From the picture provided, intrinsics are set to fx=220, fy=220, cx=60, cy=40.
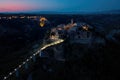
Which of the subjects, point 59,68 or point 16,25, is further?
point 16,25

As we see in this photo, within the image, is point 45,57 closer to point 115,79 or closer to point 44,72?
point 44,72

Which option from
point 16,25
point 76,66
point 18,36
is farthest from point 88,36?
point 16,25

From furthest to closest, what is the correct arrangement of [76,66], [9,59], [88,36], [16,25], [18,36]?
1. [16,25]
2. [18,36]
3. [9,59]
4. [88,36]
5. [76,66]

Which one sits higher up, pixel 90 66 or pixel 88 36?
pixel 88 36

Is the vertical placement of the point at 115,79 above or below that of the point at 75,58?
below

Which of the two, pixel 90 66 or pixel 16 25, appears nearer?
pixel 90 66

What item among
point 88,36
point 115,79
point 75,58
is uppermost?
point 88,36

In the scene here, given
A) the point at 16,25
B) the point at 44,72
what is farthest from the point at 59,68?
the point at 16,25

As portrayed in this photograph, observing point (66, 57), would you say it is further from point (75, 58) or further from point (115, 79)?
point (115, 79)

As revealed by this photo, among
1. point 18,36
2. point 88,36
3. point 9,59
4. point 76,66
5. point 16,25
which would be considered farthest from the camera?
point 16,25
